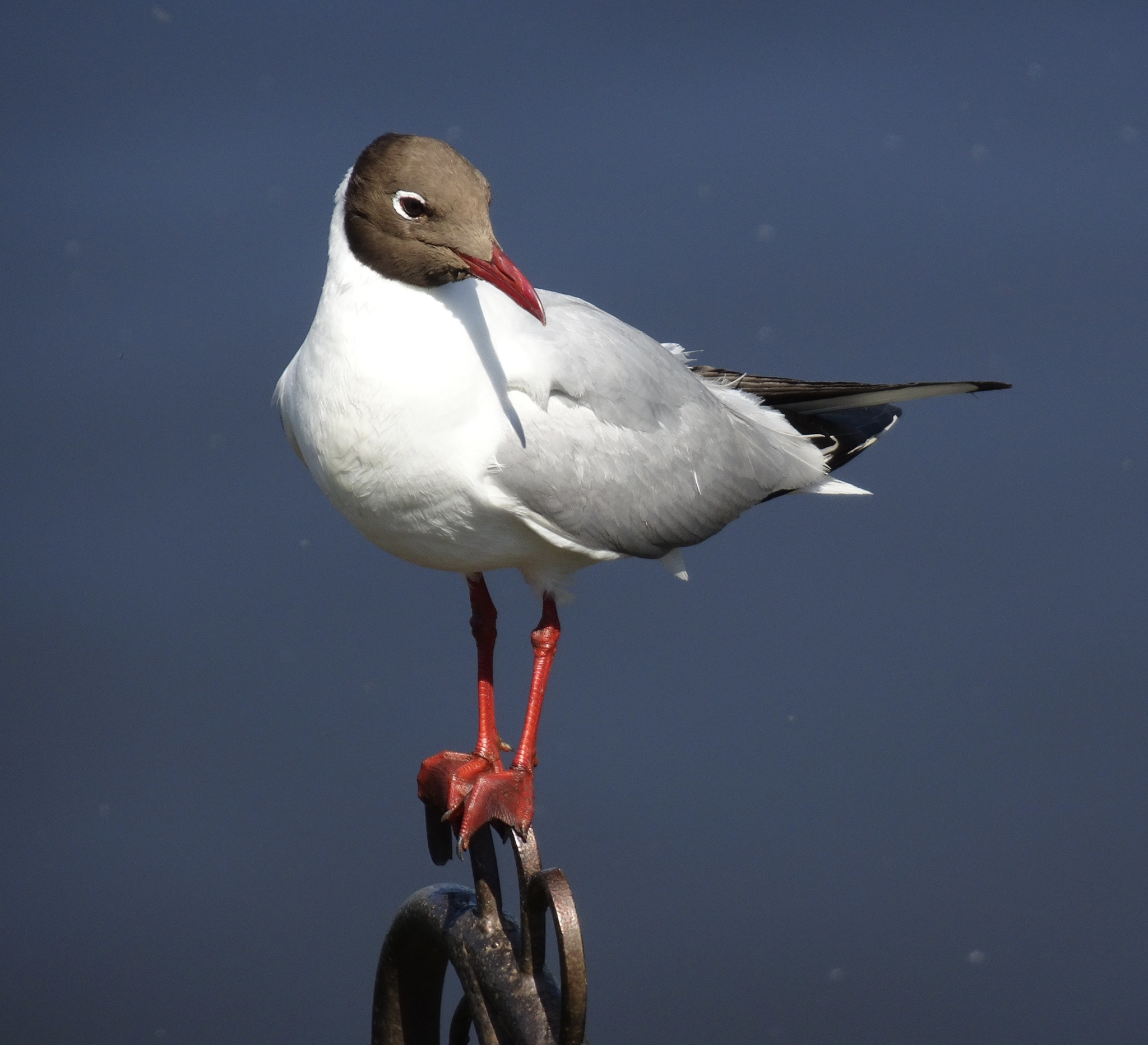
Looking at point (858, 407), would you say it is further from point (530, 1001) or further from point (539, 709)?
point (530, 1001)

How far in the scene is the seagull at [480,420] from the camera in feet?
4.42

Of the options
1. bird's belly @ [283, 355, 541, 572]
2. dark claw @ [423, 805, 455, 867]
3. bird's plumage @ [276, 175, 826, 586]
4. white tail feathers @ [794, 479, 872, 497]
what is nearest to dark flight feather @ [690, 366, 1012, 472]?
white tail feathers @ [794, 479, 872, 497]

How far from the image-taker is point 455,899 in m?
1.40

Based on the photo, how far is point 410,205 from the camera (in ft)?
4.37

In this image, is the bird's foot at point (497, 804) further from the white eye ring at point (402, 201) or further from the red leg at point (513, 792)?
the white eye ring at point (402, 201)

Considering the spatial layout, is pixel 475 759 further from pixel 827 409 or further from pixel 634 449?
pixel 827 409

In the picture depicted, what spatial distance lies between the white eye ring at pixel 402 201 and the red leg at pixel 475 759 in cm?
56

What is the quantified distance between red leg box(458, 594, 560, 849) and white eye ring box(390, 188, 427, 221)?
54 cm

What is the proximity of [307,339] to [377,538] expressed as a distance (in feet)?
0.68

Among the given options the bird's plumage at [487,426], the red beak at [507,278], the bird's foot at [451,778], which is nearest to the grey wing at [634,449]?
the bird's plumage at [487,426]

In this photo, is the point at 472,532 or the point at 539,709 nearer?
the point at 472,532

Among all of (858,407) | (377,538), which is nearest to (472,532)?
(377,538)

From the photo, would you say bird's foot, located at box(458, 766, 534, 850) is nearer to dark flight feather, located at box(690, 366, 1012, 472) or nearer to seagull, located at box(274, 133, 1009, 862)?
seagull, located at box(274, 133, 1009, 862)

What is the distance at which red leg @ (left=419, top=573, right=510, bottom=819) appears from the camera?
1.55m
